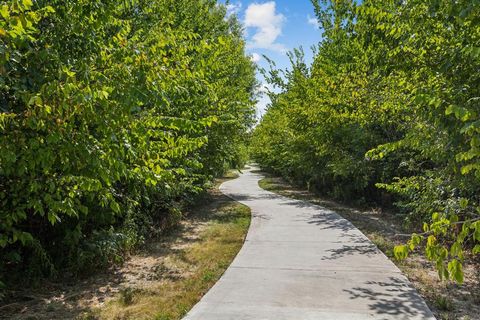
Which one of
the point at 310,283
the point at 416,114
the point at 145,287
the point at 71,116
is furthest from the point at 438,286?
the point at 71,116

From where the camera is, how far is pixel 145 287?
237 inches


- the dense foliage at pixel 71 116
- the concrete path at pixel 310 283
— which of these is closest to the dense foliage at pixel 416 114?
the concrete path at pixel 310 283

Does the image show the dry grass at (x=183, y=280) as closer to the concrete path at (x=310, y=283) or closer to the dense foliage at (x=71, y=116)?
the concrete path at (x=310, y=283)

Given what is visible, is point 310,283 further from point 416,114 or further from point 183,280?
point 416,114

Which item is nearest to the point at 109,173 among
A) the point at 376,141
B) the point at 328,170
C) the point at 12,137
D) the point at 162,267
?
the point at 12,137

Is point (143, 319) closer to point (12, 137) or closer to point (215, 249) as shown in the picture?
point (12, 137)

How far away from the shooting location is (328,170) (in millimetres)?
15961

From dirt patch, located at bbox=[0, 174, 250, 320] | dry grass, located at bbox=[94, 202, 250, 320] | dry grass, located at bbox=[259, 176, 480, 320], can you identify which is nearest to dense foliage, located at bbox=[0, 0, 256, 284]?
dirt patch, located at bbox=[0, 174, 250, 320]

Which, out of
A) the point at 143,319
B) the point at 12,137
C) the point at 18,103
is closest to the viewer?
the point at 12,137

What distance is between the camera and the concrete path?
15.2ft

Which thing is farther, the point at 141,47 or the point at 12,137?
the point at 141,47

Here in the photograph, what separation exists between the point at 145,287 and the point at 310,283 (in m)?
2.42

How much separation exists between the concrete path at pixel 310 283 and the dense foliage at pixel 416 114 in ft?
3.20

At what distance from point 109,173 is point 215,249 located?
4.83m
